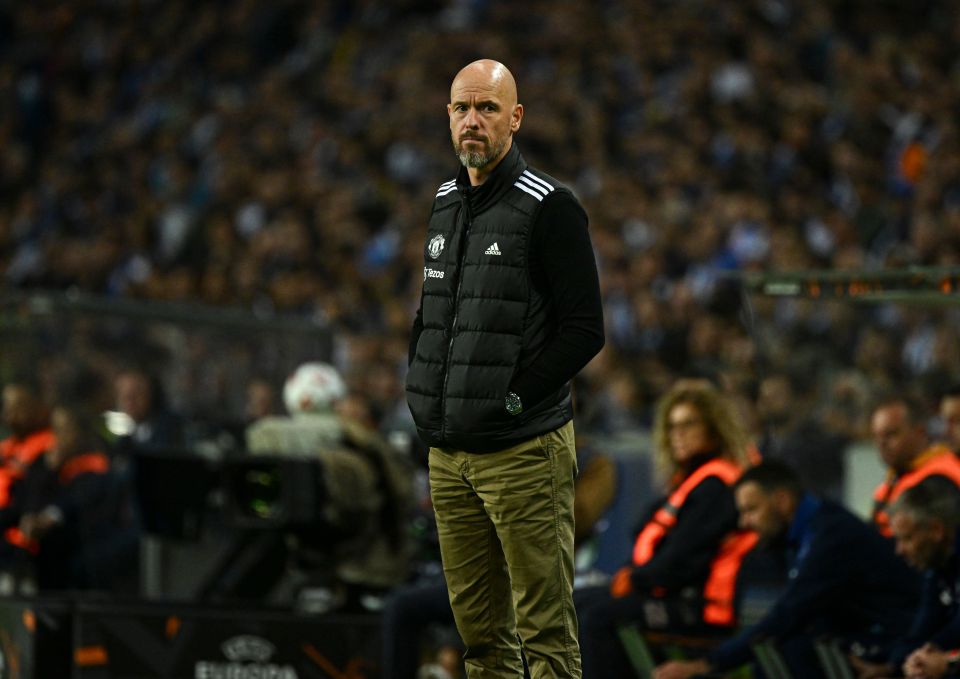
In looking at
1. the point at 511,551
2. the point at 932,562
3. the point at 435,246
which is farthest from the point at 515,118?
the point at 932,562

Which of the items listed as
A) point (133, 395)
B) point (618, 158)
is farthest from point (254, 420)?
point (618, 158)

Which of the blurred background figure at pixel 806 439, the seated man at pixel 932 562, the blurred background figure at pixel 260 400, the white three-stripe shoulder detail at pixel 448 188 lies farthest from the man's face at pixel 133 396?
the white three-stripe shoulder detail at pixel 448 188

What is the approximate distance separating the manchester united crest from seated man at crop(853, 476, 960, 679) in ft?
7.09

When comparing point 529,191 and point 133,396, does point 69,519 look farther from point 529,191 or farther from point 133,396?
point 529,191

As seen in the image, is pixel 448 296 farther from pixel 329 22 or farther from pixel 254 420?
pixel 329 22

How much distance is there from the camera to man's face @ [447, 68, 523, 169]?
4.44 meters

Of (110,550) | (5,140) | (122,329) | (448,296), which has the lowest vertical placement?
(110,550)

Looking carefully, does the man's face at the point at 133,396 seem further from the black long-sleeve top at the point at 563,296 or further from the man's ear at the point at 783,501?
the black long-sleeve top at the point at 563,296

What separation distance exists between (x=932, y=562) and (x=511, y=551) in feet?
6.65

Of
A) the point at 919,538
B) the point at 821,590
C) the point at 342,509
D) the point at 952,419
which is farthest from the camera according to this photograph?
the point at 342,509

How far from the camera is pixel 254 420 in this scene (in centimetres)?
1023

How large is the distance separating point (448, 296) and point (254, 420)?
5.90 meters

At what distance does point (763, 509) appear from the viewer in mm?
6305

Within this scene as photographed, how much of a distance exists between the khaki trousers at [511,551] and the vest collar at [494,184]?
0.66m
